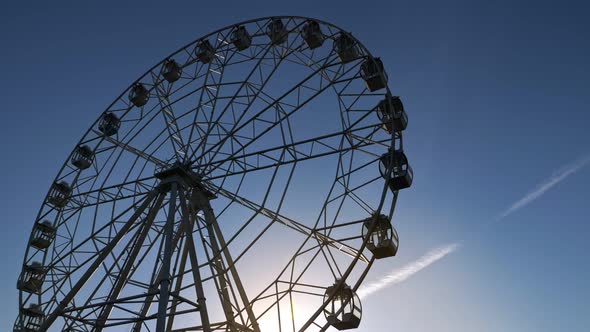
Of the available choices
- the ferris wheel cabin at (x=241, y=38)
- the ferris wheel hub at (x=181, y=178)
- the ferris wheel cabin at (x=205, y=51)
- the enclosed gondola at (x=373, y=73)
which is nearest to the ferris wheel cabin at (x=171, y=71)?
the ferris wheel cabin at (x=205, y=51)

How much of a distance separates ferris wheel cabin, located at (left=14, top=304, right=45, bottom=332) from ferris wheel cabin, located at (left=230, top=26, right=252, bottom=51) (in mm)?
12321

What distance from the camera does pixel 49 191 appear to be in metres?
24.3

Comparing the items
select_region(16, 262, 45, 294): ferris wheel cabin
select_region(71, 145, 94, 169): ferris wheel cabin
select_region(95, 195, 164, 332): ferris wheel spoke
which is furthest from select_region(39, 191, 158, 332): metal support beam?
select_region(71, 145, 94, 169): ferris wheel cabin

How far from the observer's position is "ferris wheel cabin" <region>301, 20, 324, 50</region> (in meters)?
22.1

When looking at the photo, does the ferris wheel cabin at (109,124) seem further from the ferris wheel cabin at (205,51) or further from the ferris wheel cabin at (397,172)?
the ferris wheel cabin at (397,172)

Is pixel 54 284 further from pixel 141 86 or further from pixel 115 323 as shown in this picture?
pixel 141 86

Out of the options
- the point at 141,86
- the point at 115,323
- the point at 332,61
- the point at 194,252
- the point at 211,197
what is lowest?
the point at 115,323

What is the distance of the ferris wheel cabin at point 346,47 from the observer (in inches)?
824

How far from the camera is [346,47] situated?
69.3 ft

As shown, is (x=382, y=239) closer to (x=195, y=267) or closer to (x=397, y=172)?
(x=397, y=172)

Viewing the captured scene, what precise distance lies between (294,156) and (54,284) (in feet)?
33.6

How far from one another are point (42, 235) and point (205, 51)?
960 cm

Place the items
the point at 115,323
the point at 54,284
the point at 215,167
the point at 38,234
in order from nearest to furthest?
the point at 115,323
the point at 215,167
the point at 54,284
the point at 38,234

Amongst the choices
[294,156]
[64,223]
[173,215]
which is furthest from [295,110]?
[64,223]
